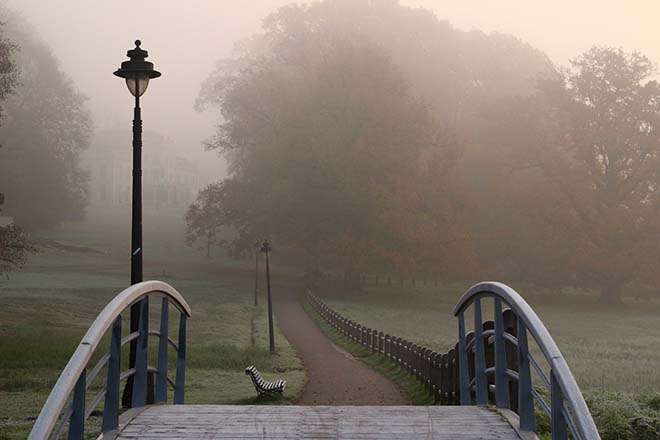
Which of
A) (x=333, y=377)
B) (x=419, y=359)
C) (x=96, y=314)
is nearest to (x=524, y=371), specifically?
(x=419, y=359)

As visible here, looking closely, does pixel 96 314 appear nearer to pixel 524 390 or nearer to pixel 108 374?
pixel 108 374

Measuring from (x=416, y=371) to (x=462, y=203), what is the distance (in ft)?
101

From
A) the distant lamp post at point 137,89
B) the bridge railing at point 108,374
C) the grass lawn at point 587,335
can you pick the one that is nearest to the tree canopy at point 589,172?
the grass lawn at point 587,335

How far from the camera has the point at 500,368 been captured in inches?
295

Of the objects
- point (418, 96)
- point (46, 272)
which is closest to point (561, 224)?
point (418, 96)

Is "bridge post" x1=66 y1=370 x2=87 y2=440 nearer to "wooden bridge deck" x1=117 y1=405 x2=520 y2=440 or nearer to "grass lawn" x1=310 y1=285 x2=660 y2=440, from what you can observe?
"wooden bridge deck" x1=117 y1=405 x2=520 y2=440

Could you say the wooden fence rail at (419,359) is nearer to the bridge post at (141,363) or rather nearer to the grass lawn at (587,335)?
the grass lawn at (587,335)

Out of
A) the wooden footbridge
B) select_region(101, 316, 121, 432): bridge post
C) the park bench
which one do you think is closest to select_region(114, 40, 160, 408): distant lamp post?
the park bench

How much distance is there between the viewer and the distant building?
7975 centimetres

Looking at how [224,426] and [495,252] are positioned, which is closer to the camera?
[224,426]

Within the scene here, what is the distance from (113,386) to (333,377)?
13.6m

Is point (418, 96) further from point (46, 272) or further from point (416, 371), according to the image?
point (416, 371)

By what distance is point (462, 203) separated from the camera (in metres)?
48.2

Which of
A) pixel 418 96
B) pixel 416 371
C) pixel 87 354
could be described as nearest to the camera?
pixel 87 354
